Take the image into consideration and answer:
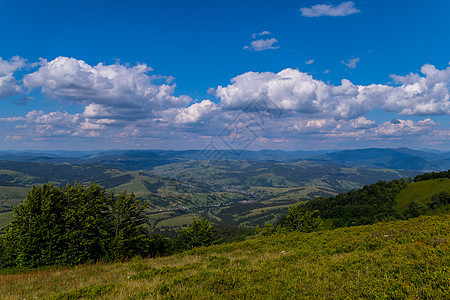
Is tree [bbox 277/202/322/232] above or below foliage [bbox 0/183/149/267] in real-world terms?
below

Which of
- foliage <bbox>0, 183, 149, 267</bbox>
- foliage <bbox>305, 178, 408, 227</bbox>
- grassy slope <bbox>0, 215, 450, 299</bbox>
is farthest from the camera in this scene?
foliage <bbox>305, 178, 408, 227</bbox>

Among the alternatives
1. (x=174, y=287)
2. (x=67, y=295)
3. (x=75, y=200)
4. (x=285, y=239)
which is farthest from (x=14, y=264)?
(x=285, y=239)

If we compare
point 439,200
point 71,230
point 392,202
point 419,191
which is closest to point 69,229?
point 71,230

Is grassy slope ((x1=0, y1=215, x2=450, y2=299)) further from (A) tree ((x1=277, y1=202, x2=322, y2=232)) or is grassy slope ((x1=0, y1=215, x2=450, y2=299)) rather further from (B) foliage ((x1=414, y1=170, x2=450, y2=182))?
(B) foliage ((x1=414, y1=170, x2=450, y2=182))

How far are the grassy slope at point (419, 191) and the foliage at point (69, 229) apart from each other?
84537 millimetres

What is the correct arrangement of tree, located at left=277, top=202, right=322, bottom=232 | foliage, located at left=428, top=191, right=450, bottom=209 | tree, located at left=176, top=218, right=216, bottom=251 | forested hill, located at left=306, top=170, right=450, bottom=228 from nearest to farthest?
tree, located at left=176, top=218, right=216, bottom=251, tree, located at left=277, top=202, right=322, bottom=232, foliage, located at left=428, top=191, right=450, bottom=209, forested hill, located at left=306, top=170, right=450, bottom=228

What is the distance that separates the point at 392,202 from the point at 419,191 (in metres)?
9.59

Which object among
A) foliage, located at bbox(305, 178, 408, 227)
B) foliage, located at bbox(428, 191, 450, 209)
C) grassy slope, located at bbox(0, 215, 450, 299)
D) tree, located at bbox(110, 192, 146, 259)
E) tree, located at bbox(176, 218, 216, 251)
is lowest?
foliage, located at bbox(305, 178, 408, 227)

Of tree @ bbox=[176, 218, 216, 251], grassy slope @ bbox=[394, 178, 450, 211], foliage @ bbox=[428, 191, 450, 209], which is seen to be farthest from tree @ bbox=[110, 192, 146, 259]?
grassy slope @ bbox=[394, 178, 450, 211]

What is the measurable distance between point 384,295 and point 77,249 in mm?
33323

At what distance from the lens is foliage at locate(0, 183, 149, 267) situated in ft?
86.3

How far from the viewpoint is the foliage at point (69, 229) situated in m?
26.3

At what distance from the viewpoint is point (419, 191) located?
77.9 meters

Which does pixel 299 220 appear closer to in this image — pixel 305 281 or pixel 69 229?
pixel 305 281
